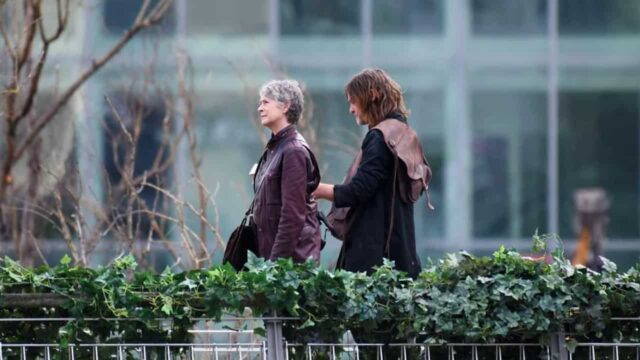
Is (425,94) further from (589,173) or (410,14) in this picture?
(589,173)

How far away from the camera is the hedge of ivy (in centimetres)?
604

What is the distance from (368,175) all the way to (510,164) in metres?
8.23

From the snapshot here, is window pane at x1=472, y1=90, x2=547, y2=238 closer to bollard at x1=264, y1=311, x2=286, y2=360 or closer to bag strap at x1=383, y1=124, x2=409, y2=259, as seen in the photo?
bag strap at x1=383, y1=124, x2=409, y2=259

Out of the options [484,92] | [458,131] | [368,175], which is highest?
[484,92]

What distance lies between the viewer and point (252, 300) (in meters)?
6.09

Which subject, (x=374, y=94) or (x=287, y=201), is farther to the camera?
(x=374, y=94)

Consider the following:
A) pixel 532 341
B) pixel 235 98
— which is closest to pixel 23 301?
pixel 532 341

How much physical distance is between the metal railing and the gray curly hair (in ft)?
4.47

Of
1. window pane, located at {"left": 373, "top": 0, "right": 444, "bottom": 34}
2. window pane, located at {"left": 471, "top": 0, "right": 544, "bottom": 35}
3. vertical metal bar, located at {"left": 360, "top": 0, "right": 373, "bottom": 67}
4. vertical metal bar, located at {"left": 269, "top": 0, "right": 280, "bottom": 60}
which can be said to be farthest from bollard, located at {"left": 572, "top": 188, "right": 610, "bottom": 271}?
vertical metal bar, located at {"left": 269, "top": 0, "right": 280, "bottom": 60}

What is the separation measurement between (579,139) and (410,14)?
2.12m

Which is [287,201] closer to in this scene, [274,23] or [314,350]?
[314,350]

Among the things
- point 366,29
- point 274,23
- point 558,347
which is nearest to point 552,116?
point 366,29

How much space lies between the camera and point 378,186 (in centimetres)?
715

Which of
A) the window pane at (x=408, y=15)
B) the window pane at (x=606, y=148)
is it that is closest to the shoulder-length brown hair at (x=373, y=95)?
the window pane at (x=408, y=15)
